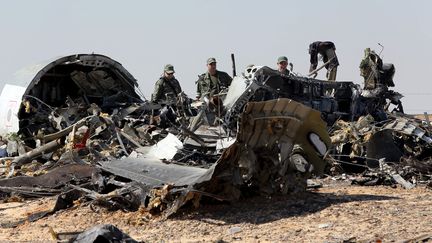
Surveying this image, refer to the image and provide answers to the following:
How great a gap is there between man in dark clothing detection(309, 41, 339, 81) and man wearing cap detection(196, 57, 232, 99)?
202 centimetres

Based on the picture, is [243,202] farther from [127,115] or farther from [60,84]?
[60,84]

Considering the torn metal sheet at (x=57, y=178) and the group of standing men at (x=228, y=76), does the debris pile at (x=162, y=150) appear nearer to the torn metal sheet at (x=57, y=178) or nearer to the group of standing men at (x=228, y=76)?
the torn metal sheet at (x=57, y=178)

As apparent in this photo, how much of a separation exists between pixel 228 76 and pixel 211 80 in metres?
0.45

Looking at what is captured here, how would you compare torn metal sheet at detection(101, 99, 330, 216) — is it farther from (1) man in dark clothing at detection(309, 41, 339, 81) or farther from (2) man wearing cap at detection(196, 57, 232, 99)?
(1) man in dark clothing at detection(309, 41, 339, 81)

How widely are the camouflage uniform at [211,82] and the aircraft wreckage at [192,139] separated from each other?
67 cm

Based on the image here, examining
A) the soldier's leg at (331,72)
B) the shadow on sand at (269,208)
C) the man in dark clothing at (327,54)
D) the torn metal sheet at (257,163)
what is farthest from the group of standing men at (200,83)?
the shadow on sand at (269,208)

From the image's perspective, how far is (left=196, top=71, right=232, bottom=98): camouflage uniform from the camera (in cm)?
1712

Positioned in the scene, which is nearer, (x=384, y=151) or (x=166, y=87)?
(x=384, y=151)

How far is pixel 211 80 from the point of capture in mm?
17234

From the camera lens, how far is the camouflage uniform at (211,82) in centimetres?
1712

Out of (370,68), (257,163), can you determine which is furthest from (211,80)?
(257,163)

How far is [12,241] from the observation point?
9336 millimetres

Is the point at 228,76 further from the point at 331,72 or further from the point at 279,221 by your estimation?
the point at 279,221

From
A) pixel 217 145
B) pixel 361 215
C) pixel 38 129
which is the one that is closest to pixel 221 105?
pixel 217 145
